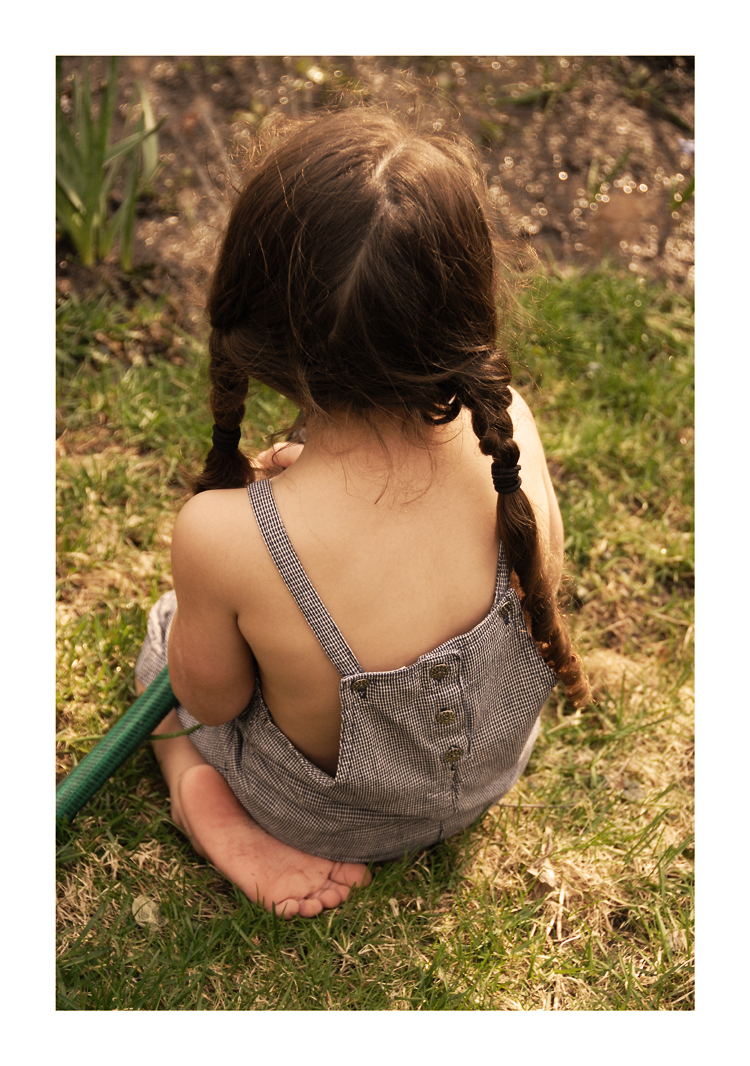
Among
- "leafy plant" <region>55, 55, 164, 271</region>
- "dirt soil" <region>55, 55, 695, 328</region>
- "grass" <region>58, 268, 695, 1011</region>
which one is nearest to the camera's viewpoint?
"grass" <region>58, 268, 695, 1011</region>

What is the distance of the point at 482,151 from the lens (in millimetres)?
2861

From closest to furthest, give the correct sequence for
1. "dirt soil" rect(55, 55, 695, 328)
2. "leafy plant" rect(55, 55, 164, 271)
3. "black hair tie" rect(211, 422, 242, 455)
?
"black hair tie" rect(211, 422, 242, 455) → "leafy plant" rect(55, 55, 164, 271) → "dirt soil" rect(55, 55, 695, 328)

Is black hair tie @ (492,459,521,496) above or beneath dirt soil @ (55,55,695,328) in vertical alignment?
beneath

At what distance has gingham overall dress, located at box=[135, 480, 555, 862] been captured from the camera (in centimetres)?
119

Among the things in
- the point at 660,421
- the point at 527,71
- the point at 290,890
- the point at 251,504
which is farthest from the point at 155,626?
the point at 527,71

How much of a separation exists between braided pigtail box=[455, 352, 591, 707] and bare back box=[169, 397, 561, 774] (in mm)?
50

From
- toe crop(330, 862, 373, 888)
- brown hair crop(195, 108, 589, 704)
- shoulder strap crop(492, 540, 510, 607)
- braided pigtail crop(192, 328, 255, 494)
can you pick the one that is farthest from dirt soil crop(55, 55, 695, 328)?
toe crop(330, 862, 373, 888)

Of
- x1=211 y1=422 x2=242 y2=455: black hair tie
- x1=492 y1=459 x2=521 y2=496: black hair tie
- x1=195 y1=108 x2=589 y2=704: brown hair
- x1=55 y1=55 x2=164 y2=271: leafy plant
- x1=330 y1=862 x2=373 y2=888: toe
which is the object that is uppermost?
x1=55 y1=55 x2=164 y2=271: leafy plant

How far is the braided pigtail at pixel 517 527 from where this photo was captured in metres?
1.09

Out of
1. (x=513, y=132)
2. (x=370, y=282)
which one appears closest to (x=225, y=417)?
(x=370, y=282)

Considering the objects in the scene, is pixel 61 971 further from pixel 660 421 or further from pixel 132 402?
pixel 660 421

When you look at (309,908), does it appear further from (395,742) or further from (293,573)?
(293,573)

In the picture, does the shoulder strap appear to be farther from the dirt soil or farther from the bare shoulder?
the dirt soil

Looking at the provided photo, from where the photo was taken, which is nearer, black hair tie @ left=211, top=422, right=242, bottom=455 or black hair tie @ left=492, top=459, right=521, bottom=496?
black hair tie @ left=492, top=459, right=521, bottom=496
